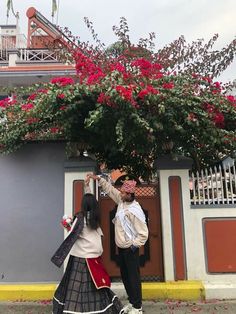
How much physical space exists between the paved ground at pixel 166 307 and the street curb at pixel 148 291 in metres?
0.09

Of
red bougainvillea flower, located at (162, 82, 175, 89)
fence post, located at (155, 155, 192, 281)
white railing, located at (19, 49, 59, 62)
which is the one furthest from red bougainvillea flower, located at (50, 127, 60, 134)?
white railing, located at (19, 49, 59, 62)

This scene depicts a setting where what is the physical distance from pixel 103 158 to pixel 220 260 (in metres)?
2.55

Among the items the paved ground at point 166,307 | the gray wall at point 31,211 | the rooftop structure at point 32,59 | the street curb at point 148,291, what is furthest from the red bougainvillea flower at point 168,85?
the rooftop structure at point 32,59

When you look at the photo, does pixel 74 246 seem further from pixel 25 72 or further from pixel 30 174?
pixel 25 72

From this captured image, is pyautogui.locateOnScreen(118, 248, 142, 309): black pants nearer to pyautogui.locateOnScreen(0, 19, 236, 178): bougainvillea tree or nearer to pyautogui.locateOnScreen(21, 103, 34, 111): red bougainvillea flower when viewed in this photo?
pyautogui.locateOnScreen(0, 19, 236, 178): bougainvillea tree

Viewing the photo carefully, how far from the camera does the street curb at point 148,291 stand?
17.7 feet

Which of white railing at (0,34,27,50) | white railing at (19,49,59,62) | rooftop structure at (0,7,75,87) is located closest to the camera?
rooftop structure at (0,7,75,87)

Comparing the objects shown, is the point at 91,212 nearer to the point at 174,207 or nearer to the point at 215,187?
the point at 174,207

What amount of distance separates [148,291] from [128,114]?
8.39ft

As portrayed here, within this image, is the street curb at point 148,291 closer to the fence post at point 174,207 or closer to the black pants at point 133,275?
the fence post at point 174,207

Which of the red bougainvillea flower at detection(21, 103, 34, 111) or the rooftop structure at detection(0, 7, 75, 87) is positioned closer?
the red bougainvillea flower at detection(21, 103, 34, 111)

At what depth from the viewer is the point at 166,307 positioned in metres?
5.16

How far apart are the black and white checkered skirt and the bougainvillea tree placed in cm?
175

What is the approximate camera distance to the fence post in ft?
18.6
